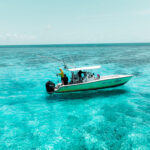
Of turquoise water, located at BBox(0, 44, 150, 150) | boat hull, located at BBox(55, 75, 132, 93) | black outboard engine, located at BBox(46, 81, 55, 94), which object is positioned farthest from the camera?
boat hull, located at BBox(55, 75, 132, 93)

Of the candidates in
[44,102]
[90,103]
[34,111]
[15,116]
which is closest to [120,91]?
[90,103]

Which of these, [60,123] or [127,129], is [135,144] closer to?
[127,129]

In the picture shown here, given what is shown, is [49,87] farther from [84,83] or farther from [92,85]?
[92,85]

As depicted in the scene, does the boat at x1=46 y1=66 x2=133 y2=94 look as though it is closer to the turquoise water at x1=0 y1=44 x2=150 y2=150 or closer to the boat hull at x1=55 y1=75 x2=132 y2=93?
the boat hull at x1=55 y1=75 x2=132 y2=93

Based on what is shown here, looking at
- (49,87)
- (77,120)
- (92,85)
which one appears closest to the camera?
(77,120)

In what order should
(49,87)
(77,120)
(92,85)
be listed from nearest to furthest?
(77,120) < (49,87) < (92,85)

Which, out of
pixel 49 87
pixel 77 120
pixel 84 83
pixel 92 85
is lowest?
pixel 77 120

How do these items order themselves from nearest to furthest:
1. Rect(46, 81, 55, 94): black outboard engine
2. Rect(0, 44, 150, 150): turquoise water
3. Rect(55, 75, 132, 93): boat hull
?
Rect(0, 44, 150, 150): turquoise water, Rect(46, 81, 55, 94): black outboard engine, Rect(55, 75, 132, 93): boat hull

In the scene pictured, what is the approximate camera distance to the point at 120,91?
1789 centimetres

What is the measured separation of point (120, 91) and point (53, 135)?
1091cm

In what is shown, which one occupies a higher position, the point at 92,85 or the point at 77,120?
the point at 92,85

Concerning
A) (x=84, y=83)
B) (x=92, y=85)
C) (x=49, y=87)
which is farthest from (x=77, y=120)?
(x=49, y=87)

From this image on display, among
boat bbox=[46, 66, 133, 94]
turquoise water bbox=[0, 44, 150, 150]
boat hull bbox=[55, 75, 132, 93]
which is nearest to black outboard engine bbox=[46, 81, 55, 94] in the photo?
boat bbox=[46, 66, 133, 94]

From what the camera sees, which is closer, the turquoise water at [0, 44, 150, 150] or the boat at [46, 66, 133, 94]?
the turquoise water at [0, 44, 150, 150]
